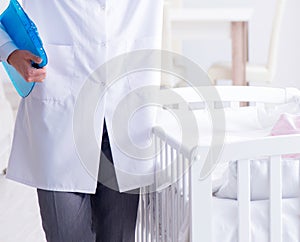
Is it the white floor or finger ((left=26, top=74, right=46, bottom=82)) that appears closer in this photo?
finger ((left=26, top=74, right=46, bottom=82))

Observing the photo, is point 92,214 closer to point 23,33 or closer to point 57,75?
point 57,75

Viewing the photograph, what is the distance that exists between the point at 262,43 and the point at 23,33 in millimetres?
3303

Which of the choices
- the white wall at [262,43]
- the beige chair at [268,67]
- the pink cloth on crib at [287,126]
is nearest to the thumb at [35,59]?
the pink cloth on crib at [287,126]

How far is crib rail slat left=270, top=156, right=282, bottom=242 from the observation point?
4.09ft

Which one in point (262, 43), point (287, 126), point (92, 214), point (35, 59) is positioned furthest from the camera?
point (262, 43)

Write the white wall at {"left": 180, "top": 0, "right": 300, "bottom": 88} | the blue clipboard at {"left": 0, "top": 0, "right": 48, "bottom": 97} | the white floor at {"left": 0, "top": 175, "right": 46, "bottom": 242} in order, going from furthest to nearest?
the white wall at {"left": 180, "top": 0, "right": 300, "bottom": 88} → the white floor at {"left": 0, "top": 175, "right": 46, "bottom": 242} → the blue clipboard at {"left": 0, "top": 0, "right": 48, "bottom": 97}

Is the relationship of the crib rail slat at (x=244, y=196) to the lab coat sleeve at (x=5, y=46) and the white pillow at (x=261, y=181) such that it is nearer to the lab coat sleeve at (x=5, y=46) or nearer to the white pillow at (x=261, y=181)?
the white pillow at (x=261, y=181)

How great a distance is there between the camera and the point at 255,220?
4.32ft

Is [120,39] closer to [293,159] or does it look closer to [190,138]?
[190,138]

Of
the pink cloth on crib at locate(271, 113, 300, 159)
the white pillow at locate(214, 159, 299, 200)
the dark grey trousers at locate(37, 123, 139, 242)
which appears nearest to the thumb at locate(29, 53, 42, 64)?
the dark grey trousers at locate(37, 123, 139, 242)

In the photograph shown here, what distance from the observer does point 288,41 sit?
4.20 meters

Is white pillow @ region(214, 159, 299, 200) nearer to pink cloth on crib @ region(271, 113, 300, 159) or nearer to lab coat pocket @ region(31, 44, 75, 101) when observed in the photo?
pink cloth on crib @ region(271, 113, 300, 159)

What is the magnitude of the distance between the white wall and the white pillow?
294cm

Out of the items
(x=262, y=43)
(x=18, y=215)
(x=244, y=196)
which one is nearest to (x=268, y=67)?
(x=262, y=43)
